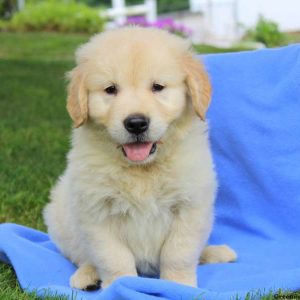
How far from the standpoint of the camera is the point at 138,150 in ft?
9.08

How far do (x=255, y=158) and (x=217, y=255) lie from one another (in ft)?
2.50

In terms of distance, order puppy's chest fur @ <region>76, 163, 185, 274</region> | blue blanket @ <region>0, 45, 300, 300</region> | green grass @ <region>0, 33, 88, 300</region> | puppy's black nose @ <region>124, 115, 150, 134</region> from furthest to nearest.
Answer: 1. green grass @ <region>0, 33, 88, 300</region>
2. blue blanket @ <region>0, 45, 300, 300</region>
3. puppy's chest fur @ <region>76, 163, 185, 274</region>
4. puppy's black nose @ <region>124, 115, 150, 134</region>

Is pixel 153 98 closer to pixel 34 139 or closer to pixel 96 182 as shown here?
pixel 96 182

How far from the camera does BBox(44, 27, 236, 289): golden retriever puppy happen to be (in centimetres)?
272

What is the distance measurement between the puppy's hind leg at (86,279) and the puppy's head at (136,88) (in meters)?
0.65

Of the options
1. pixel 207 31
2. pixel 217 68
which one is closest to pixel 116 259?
pixel 217 68

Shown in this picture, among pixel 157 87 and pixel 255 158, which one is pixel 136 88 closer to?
pixel 157 87

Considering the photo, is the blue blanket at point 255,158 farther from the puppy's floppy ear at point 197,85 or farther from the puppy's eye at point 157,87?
the puppy's eye at point 157,87

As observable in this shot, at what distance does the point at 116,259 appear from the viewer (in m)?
2.82

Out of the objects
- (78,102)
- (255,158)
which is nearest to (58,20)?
(255,158)

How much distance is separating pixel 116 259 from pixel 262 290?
0.70 metres

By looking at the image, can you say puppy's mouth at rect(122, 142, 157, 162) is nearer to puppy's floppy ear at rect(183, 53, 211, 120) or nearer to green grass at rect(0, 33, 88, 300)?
puppy's floppy ear at rect(183, 53, 211, 120)

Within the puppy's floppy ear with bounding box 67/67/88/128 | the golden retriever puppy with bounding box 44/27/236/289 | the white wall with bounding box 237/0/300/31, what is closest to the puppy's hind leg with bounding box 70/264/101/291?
the golden retriever puppy with bounding box 44/27/236/289

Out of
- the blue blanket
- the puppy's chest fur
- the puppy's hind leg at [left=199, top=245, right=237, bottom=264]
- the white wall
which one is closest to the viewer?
the puppy's chest fur
